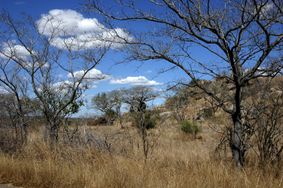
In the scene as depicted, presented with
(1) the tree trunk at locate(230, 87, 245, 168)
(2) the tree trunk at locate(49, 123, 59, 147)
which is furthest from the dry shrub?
(2) the tree trunk at locate(49, 123, 59, 147)

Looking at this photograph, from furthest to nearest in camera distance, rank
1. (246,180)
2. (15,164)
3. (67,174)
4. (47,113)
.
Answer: (47,113) → (15,164) → (67,174) → (246,180)

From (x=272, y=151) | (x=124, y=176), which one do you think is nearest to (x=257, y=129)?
(x=272, y=151)

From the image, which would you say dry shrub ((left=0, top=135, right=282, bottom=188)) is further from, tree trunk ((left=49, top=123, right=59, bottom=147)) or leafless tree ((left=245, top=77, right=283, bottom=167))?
Result: leafless tree ((left=245, top=77, right=283, bottom=167))

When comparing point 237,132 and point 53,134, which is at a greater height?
Result: point 53,134

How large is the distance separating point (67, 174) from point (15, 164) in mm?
1837

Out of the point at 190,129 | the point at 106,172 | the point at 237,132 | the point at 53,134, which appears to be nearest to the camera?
the point at 106,172

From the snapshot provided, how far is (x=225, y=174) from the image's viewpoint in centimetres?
711

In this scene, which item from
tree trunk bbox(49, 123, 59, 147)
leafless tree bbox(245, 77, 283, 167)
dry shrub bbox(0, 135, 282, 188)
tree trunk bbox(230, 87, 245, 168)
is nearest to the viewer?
dry shrub bbox(0, 135, 282, 188)

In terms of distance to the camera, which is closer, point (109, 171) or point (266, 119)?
point (109, 171)

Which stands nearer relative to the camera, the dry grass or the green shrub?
the dry grass

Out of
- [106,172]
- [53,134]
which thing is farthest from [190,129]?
[106,172]

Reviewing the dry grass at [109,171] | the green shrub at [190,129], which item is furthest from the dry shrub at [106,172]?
the green shrub at [190,129]

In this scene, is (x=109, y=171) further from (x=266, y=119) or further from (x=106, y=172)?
(x=266, y=119)

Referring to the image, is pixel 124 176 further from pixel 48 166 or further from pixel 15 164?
pixel 15 164
